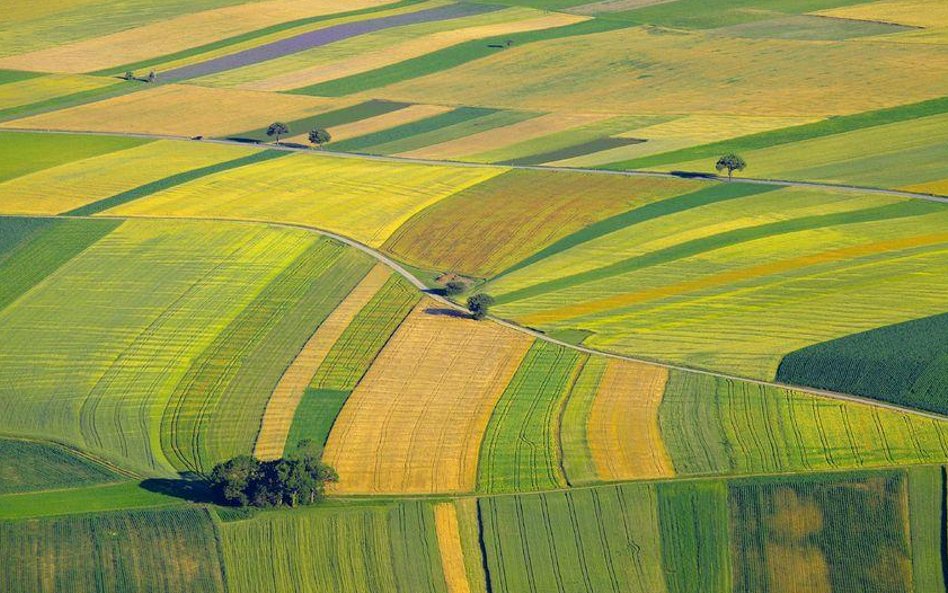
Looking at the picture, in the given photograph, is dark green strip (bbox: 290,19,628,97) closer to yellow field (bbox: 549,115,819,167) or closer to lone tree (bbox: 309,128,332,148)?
lone tree (bbox: 309,128,332,148)

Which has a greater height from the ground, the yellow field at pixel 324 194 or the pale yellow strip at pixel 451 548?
the yellow field at pixel 324 194

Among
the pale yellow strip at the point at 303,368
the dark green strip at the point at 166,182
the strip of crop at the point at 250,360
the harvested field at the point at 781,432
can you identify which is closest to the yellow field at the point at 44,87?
the dark green strip at the point at 166,182

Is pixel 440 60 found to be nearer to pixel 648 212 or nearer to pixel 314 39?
pixel 314 39

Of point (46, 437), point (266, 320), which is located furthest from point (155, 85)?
point (46, 437)

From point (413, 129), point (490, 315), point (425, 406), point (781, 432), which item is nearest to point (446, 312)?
point (490, 315)

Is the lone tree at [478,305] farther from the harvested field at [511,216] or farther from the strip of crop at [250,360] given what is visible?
the strip of crop at [250,360]

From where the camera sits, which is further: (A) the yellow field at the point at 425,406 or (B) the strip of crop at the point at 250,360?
(B) the strip of crop at the point at 250,360

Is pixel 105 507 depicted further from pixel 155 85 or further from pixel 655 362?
pixel 155 85
